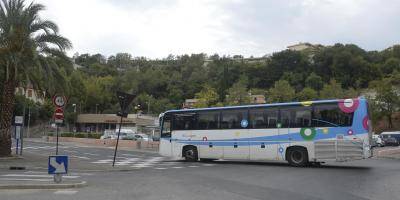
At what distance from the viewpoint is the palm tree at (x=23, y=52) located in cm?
2578

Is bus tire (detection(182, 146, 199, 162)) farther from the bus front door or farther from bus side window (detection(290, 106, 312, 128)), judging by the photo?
bus side window (detection(290, 106, 312, 128))

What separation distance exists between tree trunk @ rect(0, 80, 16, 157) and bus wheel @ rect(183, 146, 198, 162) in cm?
984

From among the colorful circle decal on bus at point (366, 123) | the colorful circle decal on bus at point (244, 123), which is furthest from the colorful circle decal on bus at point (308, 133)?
the colorful circle decal on bus at point (244, 123)

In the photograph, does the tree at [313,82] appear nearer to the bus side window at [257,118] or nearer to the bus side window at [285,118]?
the bus side window at [257,118]

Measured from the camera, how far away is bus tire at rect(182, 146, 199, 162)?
3025 centimetres

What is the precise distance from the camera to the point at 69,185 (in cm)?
1452

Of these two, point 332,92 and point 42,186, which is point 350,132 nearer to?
point 42,186

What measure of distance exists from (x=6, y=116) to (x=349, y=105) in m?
17.4

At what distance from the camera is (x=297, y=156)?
25375mm

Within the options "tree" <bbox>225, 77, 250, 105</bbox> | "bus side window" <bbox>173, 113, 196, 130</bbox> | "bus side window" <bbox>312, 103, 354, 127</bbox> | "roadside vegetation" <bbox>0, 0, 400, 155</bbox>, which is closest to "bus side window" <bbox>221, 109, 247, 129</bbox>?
"bus side window" <bbox>173, 113, 196, 130</bbox>

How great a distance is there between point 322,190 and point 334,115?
1064 centimetres

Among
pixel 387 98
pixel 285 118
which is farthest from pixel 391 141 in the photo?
pixel 285 118

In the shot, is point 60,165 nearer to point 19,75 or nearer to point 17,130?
point 19,75

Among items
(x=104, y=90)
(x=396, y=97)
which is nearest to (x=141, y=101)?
(x=104, y=90)
